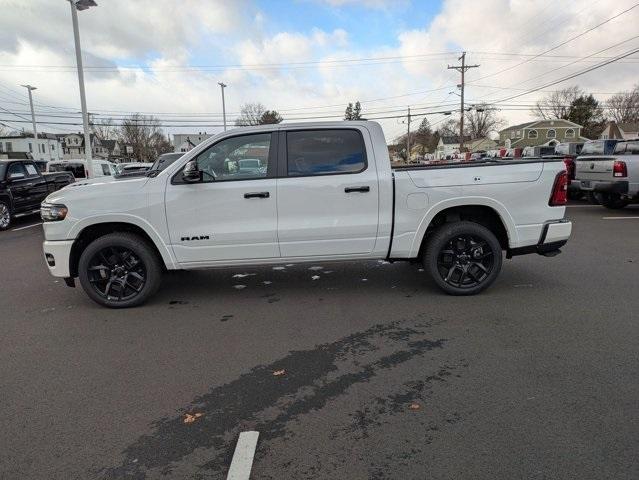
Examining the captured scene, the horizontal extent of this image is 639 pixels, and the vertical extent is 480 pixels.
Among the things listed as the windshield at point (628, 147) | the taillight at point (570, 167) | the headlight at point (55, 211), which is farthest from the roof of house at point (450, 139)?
the headlight at point (55, 211)

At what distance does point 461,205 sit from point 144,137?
91.3m

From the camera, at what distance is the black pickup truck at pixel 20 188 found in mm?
12547

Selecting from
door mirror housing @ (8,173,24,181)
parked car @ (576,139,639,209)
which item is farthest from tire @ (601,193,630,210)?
door mirror housing @ (8,173,24,181)

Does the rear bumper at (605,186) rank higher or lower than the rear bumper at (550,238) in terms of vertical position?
higher

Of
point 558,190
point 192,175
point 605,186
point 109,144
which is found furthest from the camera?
point 109,144

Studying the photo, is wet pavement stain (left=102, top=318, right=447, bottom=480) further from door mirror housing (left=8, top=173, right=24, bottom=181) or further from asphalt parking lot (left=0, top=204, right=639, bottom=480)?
door mirror housing (left=8, top=173, right=24, bottom=181)

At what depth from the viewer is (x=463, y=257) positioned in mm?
5461

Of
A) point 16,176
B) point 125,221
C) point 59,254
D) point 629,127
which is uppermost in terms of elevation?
point 629,127

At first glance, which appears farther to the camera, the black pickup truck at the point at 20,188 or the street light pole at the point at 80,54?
the street light pole at the point at 80,54

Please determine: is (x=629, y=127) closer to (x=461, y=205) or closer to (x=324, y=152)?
(x=461, y=205)

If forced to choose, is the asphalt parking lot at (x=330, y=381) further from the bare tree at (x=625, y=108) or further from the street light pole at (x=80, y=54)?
the bare tree at (x=625, y=108)

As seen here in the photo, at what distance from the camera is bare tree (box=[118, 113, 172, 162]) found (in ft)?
283

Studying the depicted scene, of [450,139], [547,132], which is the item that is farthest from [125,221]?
[450,139]

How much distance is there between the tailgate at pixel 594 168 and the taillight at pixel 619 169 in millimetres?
101
